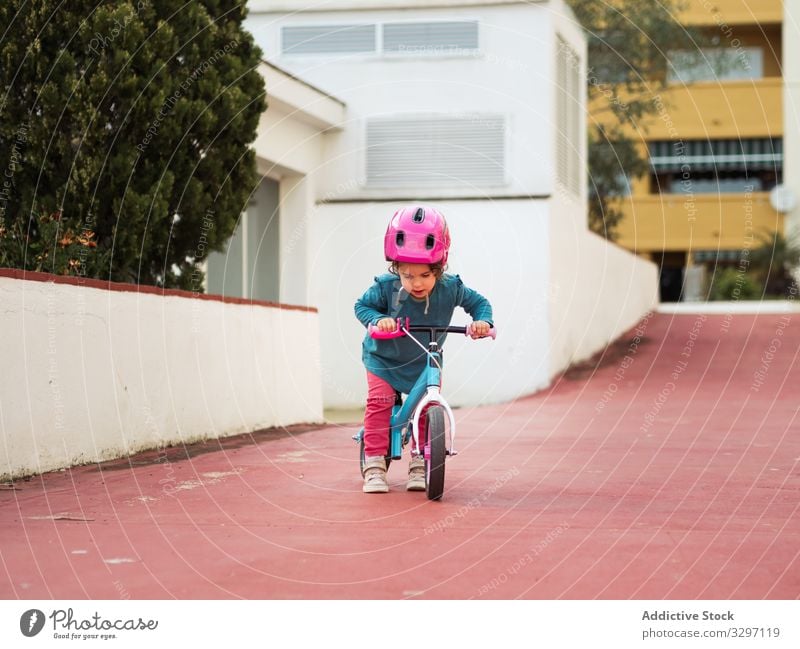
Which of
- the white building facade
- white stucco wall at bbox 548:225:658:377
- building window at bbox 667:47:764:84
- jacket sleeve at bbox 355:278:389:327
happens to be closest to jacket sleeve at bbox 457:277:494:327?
jacket sleeve at bbox 355:278:389:327

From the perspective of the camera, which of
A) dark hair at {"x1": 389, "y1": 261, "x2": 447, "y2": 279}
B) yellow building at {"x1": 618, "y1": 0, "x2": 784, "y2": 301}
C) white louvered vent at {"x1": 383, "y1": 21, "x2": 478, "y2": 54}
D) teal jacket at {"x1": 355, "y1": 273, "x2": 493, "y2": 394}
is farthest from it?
yellow building at {"x1": 618, "y1": 0, "x2": 784, "y2": 301}

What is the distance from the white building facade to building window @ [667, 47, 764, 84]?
23.6 ft

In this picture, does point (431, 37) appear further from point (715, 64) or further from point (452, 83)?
point (715, 64)

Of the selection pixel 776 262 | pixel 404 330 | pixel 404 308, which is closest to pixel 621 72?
pixel 776 262

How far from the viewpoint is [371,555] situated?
5.34 meters

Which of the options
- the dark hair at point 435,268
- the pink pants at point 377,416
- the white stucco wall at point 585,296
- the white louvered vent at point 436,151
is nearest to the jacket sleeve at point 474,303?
the dark hair at point 435,268

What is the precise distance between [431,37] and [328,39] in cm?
142

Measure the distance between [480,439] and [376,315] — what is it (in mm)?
4380

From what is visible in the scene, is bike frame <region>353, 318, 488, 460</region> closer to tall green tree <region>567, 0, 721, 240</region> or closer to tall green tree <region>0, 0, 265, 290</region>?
tall green tree <region>0, 0, 265, 290</region>

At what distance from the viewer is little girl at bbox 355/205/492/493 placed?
677 cm

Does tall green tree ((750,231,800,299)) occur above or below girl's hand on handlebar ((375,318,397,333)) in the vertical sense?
above

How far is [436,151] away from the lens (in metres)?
18.3

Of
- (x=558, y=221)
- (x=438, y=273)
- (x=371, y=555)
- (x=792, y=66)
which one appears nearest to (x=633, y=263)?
(x=558, y=221)

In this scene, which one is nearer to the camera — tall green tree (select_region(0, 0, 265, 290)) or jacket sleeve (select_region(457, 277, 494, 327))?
jacket sleeve (select_region(457, 277, 494, 327))
